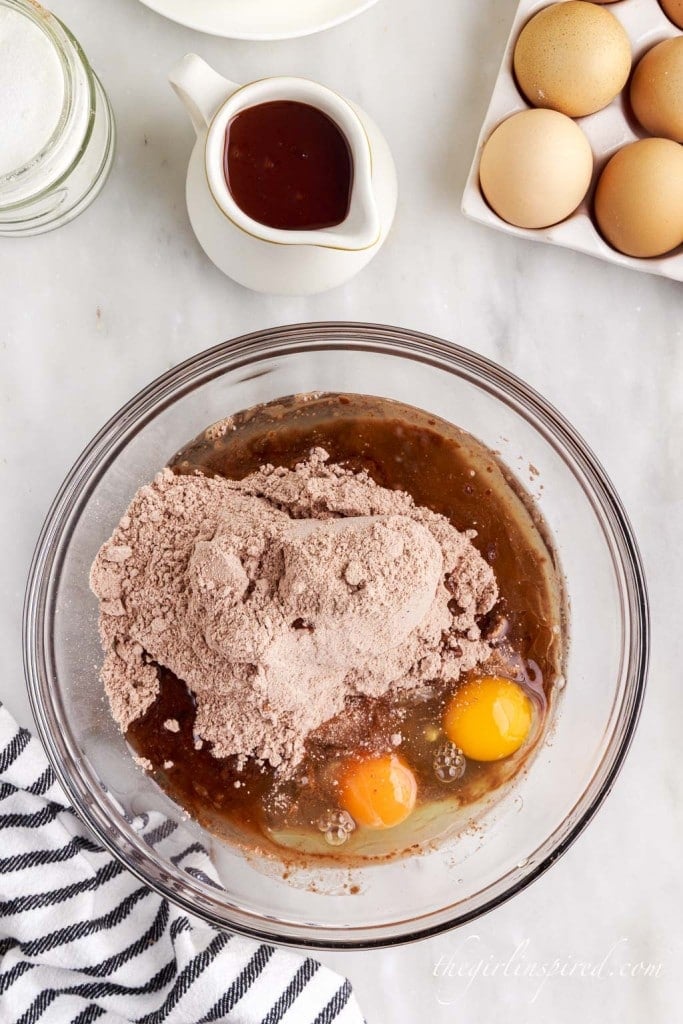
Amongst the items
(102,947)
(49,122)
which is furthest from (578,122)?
(102,947)

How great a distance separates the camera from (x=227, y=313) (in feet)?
4.49

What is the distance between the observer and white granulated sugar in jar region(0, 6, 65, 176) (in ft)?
3.79

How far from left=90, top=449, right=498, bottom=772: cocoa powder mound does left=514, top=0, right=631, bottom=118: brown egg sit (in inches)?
25.4

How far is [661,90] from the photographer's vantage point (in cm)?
124

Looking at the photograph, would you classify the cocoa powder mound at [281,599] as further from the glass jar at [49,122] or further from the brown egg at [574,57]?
the brown egg at [574,57]

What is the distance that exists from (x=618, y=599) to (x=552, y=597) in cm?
11

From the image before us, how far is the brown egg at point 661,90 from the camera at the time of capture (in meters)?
1.23

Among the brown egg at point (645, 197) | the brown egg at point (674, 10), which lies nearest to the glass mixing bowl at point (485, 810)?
the brown egg at point (645, 197)

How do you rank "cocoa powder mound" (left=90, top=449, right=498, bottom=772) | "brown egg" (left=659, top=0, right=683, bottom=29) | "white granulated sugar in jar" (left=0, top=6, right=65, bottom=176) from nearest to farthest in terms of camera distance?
1. "cocoa powder mound" (left=90, top=449, right=498, bottom=772)
2. "white granulated sugar in jar" (left=0, top=6, right=65, bottom=176)
3. "brown egg" (left=659, top=0, right=683, bottom=29)

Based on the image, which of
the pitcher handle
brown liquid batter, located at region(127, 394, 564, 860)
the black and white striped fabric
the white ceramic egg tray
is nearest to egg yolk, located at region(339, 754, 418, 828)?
brown liquid batter, located at region(127, 394, 564, 860)

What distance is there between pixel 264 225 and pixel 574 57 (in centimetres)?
53

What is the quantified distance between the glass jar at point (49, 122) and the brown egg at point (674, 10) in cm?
88

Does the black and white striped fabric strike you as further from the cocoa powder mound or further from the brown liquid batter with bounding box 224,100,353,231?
the brown liquid batter with bounding box 224,100,353,231

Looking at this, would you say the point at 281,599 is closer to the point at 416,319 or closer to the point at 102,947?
the point at 416,319
